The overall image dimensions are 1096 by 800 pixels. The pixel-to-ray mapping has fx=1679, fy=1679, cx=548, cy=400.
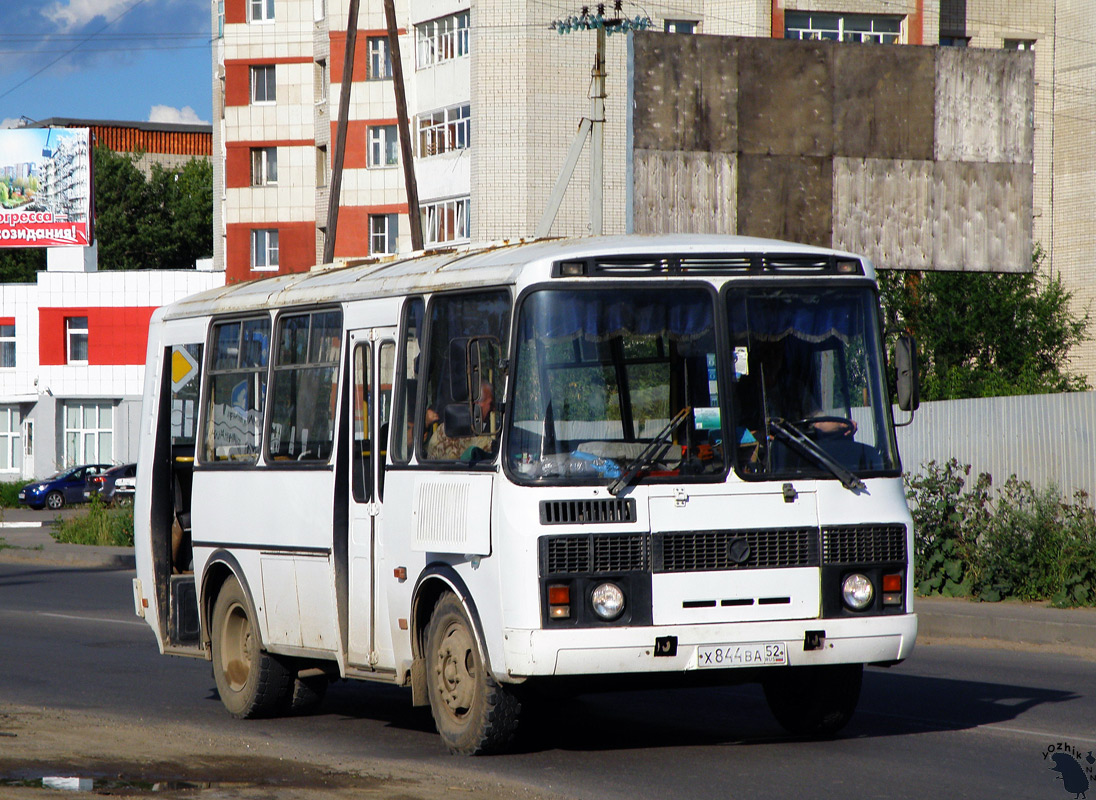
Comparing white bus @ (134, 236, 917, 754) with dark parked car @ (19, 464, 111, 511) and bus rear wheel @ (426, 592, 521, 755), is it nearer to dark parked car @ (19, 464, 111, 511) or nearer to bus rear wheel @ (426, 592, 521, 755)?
bus rear wheel @ (426, 592, 521, 755)

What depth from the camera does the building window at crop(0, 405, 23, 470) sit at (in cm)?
6775

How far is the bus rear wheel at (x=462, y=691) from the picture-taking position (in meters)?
8.40

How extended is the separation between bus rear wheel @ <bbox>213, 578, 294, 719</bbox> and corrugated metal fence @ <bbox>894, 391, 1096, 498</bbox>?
1059 centimetres

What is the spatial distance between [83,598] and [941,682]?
533 inches

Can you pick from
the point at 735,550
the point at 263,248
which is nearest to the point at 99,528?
the point at 735,550

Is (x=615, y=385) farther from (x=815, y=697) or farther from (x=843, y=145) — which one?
(x=843, y=145)

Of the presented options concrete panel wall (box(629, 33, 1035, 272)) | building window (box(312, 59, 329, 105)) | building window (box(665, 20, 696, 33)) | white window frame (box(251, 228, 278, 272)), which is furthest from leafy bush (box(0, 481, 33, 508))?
concrete panel wall (box(629, 33, 1035, 272))

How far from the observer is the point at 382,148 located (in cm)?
6162

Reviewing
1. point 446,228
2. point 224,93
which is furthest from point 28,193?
point 446,228

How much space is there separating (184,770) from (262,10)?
203ft

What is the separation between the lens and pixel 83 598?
73.2ft

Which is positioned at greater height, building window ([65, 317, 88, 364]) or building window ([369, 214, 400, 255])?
building window ([369, 214, 400, 255])

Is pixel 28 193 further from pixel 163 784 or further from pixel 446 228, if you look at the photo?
pixel 163 784

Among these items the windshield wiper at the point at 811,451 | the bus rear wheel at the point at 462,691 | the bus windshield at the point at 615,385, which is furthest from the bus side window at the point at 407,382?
the windshield wiper at the point at 811,451
